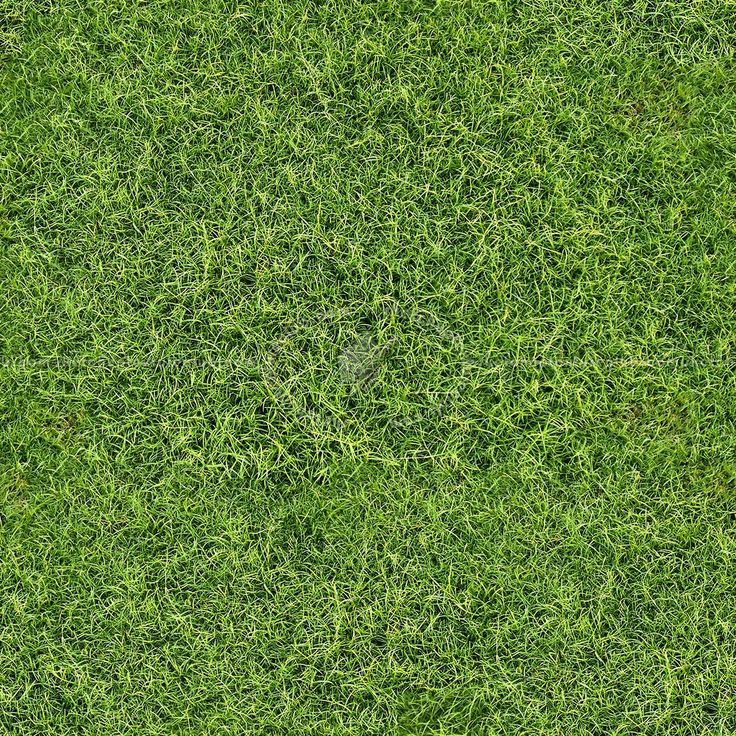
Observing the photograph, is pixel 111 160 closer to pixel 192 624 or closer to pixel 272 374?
pixel 272 374

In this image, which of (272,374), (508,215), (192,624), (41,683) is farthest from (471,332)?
(41,683)

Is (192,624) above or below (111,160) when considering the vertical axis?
below

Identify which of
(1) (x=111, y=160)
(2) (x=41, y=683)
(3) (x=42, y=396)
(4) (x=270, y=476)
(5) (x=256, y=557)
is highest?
(1) (x=111, y=160)

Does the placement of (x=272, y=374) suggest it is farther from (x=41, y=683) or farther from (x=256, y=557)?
(x=41, y=683)

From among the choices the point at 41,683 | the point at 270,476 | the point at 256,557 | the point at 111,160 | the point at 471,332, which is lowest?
the point at 41,683

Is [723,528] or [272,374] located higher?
[272,374]

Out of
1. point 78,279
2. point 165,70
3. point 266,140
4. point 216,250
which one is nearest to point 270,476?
point 216,250
